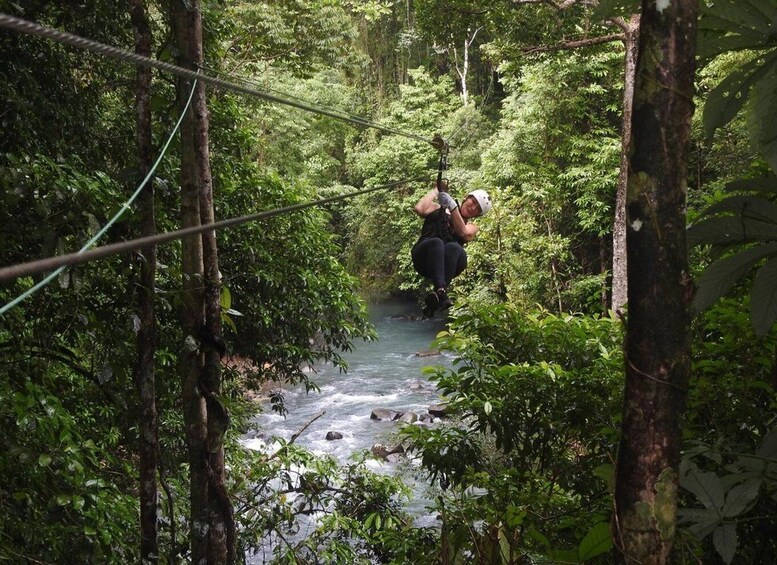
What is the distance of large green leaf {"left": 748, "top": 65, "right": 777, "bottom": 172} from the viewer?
50.7 inches

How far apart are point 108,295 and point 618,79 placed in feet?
32.0

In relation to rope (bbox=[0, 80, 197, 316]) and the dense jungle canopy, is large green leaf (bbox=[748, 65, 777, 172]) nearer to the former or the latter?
the dense jungle canopy

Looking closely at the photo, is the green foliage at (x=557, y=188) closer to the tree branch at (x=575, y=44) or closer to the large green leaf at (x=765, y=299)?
the tree branch at (x=575, y=44)

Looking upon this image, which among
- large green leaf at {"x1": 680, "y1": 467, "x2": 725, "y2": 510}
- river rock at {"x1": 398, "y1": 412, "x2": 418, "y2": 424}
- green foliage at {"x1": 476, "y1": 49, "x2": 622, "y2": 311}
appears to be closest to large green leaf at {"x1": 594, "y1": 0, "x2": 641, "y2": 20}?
large green leaf at {"x1": 680, "y1": 467, "x2": 725, "y2": 510}

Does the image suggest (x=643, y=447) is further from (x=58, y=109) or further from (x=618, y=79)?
(x=618, y=79)

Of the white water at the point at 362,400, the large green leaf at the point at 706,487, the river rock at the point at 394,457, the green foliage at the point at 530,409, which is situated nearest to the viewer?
the large green leaf at the point at 706,487

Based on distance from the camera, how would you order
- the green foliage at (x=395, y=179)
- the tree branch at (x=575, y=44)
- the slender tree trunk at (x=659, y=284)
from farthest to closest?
the green foliage at (x=395, y=179), the tree branch at (x=575, y=44), the slender tree trunk at (x=659, y=284)

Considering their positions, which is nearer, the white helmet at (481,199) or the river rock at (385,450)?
the white helmet at (481,199)

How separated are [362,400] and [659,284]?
855 centimetres

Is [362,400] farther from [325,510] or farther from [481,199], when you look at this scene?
[481,199]

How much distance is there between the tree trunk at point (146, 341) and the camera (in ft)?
7.77

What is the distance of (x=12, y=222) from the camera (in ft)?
6.97

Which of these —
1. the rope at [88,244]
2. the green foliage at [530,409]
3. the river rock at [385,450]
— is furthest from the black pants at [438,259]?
the river rock at [385,450]

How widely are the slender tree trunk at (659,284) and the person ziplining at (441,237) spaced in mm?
2319
